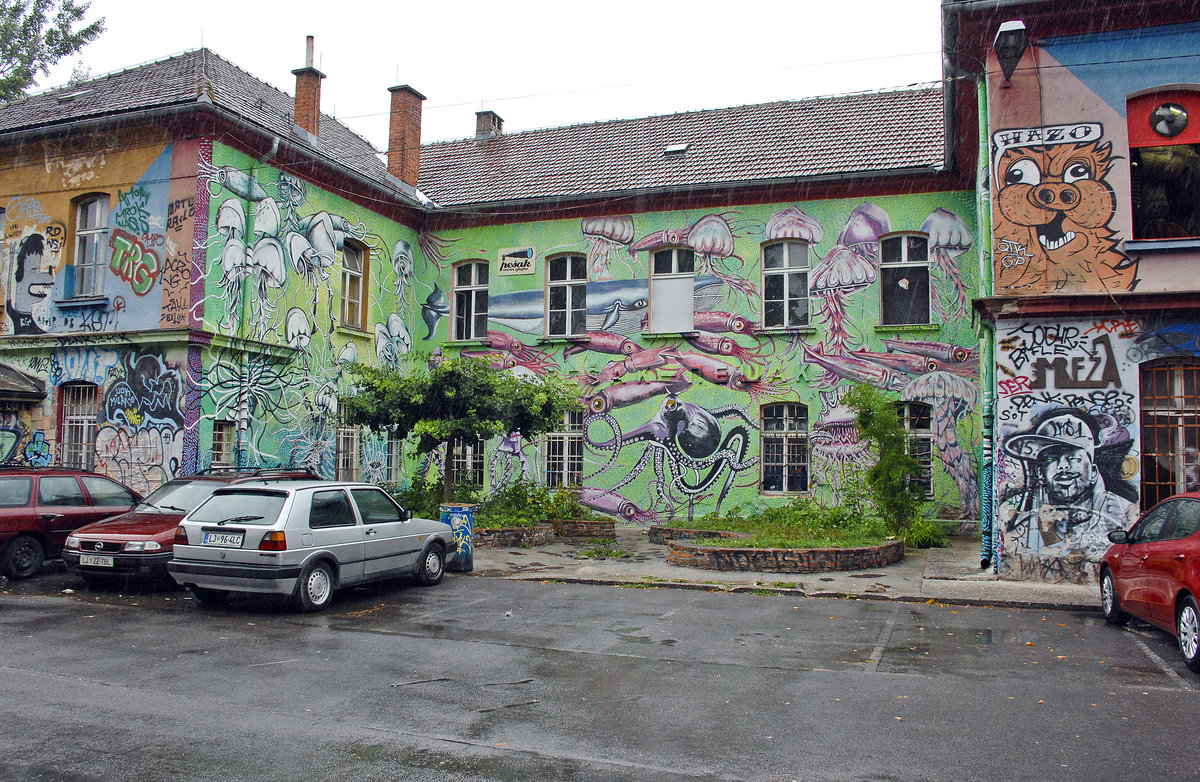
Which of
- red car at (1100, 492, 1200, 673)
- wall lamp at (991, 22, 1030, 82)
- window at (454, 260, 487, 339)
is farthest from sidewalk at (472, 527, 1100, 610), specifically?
window at (454, 260, 487, 339)

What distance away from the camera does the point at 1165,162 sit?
491 inches

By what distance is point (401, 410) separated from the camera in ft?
51.9

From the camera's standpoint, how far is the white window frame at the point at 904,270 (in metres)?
18.7

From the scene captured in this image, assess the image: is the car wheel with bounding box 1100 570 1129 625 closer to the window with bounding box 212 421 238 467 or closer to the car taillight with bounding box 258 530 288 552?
the car taillight with bounding box 258 530 288 552

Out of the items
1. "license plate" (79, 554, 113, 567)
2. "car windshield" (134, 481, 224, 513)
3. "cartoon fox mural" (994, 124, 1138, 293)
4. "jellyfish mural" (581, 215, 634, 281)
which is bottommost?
"license plate" (79, 554, 113, 567)

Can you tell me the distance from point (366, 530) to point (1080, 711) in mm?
7779

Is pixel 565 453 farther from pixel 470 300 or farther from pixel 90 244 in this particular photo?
pixel 90 244

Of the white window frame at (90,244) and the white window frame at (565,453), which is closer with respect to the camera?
the white window frame at (90,244)

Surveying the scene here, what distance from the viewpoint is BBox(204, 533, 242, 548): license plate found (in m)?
9.78

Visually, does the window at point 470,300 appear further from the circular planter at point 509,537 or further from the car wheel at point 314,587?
the car wheel at point 314,587

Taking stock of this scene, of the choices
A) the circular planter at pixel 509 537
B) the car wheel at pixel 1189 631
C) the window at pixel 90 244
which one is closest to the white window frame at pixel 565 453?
the circular planter at pixel 509 537

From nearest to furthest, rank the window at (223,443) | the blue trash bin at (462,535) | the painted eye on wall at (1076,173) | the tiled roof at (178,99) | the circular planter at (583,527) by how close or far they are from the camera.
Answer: the painted eye on wall at (1076,173) < the blue trash bin at (462,535) < the window at (223,443) < the tiled roof at (178,99) < the circular planter at (583,527)

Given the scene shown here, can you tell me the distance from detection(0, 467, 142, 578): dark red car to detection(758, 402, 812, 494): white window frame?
12467mm

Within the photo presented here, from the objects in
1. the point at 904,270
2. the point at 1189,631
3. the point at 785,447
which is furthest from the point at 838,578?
the point at 904,270
